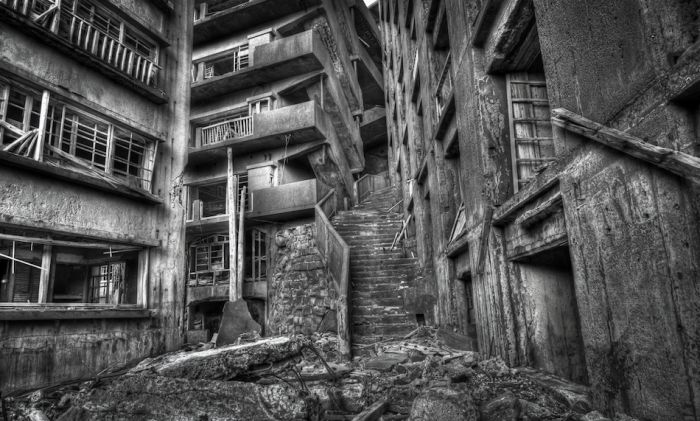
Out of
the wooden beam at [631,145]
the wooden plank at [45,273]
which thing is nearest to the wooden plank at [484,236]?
the wooden beam at [631,145]

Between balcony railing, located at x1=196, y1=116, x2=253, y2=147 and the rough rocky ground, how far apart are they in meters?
14.7

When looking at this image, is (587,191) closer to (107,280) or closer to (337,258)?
(337,258)

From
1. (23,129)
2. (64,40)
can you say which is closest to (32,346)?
(23,129)

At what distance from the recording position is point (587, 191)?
372 centimetres

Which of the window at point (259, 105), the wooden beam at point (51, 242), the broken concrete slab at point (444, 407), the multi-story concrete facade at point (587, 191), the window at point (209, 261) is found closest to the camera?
the multi-story concrete facade at point (587, 191)

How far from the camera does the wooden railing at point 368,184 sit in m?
23.3

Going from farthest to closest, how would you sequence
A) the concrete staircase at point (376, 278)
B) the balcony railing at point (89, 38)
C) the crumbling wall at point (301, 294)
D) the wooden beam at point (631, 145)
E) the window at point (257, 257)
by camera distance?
1. the window at point (257, 257)
2. the crumbling wall at point (301, 294)
3. the concrete staircase at point (376, 278)
4. the balcony railing at point (89, 38)
5. the wooden beam at point (631, 145)

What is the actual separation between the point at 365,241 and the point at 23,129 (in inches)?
372

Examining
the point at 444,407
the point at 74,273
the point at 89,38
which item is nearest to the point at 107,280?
the point at 74,273

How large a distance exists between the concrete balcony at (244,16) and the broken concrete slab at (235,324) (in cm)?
1415

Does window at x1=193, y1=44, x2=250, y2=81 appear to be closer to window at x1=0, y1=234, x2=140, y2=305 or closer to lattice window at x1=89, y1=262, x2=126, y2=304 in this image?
lattice window at x1=89, y1=262, x2=126, y2=304

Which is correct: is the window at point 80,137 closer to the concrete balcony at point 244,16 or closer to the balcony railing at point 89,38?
the balcony railing at point 89,38

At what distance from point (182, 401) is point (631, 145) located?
4262mm

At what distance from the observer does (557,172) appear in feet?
14.0
